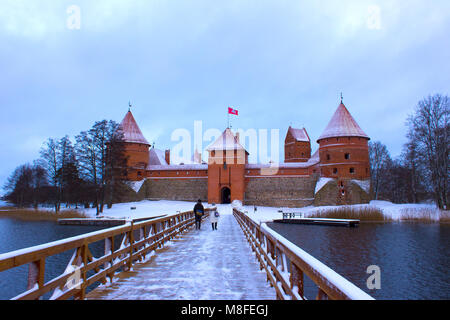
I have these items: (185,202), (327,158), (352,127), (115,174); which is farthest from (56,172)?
(352,127)

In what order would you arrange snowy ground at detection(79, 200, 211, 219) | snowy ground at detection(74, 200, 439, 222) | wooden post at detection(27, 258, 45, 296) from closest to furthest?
1. wooden post at detection(27, 258, 45, 296)
2. snowy ground at detection(74, 200, 439, 222)
3. snowy ground at detection(79, 200, 211, 219)

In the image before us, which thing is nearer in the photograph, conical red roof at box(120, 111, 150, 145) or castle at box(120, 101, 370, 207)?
castle at box(120, 101, 370, 207)

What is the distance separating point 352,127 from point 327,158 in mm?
4094

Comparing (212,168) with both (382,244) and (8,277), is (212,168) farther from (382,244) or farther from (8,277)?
(8,277)

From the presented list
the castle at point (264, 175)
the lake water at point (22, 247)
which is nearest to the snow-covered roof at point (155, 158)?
the castle at point (264, 175)

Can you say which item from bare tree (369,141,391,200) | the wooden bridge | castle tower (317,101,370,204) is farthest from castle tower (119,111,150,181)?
the wooden bridge

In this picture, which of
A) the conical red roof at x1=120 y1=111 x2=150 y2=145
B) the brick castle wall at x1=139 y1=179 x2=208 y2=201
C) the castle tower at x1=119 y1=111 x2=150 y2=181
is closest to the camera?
the brick castle wall at x1=139 y1=179 x2=208 y2=201

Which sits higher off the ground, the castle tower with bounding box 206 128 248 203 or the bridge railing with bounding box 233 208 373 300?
the castle tower with bounding box 206 128 248 203

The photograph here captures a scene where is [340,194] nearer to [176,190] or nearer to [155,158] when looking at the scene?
[176,190]

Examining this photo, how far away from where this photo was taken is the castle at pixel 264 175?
3300cm

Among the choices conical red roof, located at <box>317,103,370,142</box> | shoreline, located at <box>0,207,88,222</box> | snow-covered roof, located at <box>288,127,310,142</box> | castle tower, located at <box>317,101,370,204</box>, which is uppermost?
snow-covered roof, located at <box>288,127,310,142</box>

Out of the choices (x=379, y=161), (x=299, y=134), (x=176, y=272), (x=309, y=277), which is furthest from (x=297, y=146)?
(x=309, y=277)

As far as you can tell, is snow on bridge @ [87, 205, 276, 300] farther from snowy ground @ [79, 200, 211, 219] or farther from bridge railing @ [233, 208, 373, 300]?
snowy ground @ [79, 200, 211, 219]

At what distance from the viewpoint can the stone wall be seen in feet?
111
